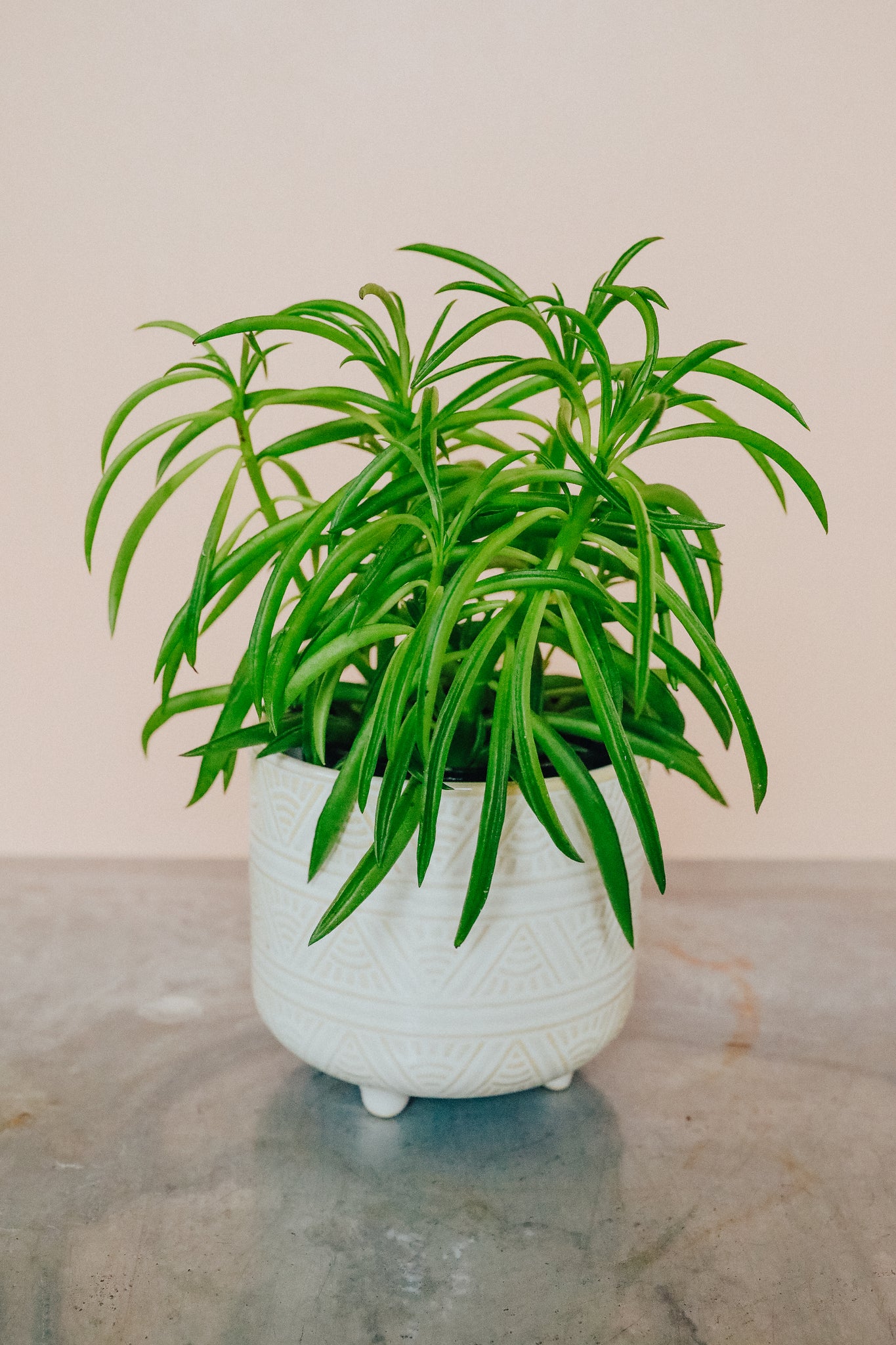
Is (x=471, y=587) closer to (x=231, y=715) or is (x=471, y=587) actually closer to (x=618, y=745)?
(x=618, y=745)

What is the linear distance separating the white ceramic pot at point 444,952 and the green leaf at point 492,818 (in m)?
0.05

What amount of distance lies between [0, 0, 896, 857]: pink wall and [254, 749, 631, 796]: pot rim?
2.64 feet

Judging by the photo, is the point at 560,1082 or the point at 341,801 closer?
the point at 341,801

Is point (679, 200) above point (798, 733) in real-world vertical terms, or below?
above

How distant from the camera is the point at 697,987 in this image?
4.10 ft

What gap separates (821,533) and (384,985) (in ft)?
3.58

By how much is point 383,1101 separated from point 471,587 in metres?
0.45

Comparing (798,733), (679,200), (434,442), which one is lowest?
(798,733)

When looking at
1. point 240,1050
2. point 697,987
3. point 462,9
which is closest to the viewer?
point 240,1050

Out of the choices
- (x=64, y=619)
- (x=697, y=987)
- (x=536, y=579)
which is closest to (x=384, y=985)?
(x=536, y=579)

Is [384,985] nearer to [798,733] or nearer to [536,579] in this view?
[536,579]

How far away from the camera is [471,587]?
2.62 feet

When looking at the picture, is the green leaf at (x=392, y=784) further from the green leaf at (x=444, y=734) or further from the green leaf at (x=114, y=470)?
the green leaf at (x=114, y=470)

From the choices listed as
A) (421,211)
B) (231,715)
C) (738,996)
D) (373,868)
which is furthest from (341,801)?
(421,211)
